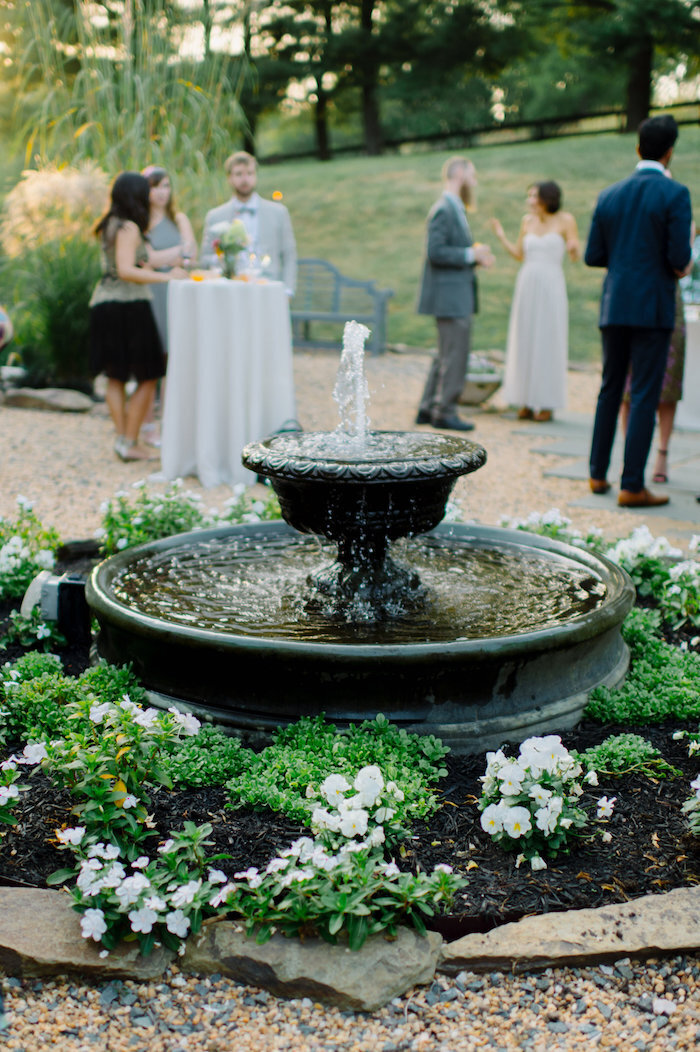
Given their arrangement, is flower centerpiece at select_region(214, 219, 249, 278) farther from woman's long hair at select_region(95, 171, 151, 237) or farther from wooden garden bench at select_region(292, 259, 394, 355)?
wooden garden bench at select_region(292, 259, 394, 355)

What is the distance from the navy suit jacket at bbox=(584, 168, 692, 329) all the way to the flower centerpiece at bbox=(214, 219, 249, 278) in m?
2.45

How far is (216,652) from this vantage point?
2.96 m

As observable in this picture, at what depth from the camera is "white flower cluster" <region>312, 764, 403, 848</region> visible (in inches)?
90.8

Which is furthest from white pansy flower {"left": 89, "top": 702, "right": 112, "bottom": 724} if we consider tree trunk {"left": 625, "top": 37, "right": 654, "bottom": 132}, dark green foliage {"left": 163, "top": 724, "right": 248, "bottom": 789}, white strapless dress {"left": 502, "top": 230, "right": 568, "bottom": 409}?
tree trunk {"left": 625, "top": 37, "right": 654, "bottom": 132}

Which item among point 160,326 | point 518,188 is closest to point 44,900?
point 160,326

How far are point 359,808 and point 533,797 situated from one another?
0.44 m

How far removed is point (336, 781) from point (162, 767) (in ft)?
1.82

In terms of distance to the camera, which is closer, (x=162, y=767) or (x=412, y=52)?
(x=162, y=767)

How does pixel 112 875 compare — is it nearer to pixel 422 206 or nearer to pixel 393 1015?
pixel 393 1015

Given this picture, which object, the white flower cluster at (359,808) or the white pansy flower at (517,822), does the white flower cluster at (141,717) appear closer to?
the white flower cluster at (359,808)

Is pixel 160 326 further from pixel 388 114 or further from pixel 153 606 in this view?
pixel 388 114

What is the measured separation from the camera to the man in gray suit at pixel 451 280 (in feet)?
26.5

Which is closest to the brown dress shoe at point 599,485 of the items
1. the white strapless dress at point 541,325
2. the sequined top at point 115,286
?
the white strapless dress at point 541,325

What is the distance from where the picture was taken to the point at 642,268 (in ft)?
18.7
